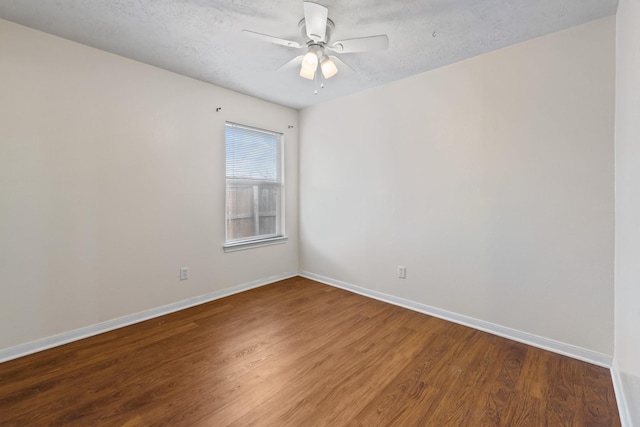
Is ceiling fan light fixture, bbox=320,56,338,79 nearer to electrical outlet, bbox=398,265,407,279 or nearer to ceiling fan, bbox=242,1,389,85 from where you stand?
ceiling fan, bbox=242,1,389,85

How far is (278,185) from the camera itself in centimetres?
390

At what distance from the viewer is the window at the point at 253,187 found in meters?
3.36

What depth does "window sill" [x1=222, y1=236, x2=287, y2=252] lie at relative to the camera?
331 centimetres

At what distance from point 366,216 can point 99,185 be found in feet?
8.78

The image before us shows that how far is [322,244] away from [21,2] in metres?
3.37

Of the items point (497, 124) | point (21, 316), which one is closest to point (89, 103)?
point (21, 316)

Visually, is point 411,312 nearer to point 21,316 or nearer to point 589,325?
point 589,325

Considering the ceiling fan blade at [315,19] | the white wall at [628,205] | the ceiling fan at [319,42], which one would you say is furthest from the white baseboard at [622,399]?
the ceiling fan blade at [315,19]

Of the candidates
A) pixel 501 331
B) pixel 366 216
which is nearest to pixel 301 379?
pixel 501 331

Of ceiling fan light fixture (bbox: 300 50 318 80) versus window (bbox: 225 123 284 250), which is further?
window (bbox: 225 123 284 250)

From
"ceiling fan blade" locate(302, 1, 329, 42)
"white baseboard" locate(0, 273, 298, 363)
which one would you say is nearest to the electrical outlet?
"white baseboard" locate(0, 273, 298, 363)

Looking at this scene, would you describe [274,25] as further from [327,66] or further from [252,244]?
[252,244]

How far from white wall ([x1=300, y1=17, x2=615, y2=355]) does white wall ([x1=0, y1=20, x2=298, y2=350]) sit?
1715mm

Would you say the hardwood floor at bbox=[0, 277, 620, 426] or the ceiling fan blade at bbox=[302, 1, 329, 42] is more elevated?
the ceiling fan blade at bbox=[302, 1, 329, 42]
